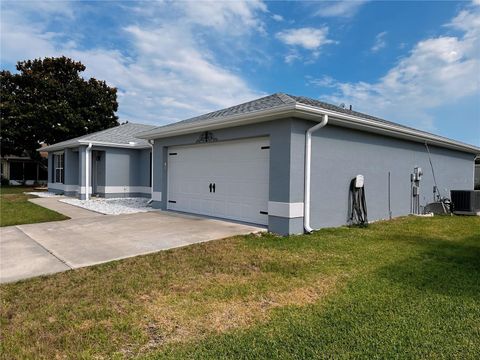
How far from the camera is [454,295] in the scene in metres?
3.79

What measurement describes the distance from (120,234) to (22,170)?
28788 mm

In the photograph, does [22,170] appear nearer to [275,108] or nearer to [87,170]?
[87,170]

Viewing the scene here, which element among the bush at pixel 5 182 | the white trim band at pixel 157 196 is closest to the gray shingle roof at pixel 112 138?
the white trim band at pixel 157 196

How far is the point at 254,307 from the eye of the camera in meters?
3.54

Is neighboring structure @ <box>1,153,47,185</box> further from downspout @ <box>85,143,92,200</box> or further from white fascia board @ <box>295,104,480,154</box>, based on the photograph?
white fascia board @ <box>295,104,480,154</box>

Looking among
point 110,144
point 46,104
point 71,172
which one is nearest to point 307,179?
point 110,144

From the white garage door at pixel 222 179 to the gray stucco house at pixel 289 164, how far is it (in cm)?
3

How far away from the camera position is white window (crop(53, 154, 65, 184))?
19.0m

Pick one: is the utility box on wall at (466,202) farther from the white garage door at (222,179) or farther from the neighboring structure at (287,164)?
the white garage door at (222,179)

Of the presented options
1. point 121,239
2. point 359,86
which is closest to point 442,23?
point 359,86

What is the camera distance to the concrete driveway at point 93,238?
5152 millimetres

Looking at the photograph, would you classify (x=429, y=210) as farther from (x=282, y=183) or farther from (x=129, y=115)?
(x=129, y=115)

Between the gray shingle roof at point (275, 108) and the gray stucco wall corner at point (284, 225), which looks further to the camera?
Answer: the gray shingle roof at point (275, 108)

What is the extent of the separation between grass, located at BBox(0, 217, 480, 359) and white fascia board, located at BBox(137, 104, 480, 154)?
306cm
